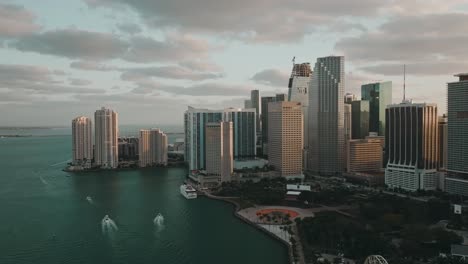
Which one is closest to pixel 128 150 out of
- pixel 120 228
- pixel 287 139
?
pixel 287 139

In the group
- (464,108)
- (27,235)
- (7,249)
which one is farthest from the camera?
(464,108)

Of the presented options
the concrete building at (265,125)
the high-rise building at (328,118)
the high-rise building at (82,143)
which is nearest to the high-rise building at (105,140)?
the high-rise building at (82,143)

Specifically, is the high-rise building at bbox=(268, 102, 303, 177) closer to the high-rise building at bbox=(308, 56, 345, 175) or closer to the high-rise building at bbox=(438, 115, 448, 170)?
the high-rise building at bbox=(308, 56, 345, 175)

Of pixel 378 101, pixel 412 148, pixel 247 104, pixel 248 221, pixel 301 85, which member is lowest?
pixel 248 221

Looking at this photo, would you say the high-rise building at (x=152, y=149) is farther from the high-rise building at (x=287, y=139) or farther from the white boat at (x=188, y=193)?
the white boat at (x=188, y=193)

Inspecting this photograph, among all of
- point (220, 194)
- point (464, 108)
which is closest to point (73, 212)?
point (220, 194)

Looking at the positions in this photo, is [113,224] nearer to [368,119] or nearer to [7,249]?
[7,249]

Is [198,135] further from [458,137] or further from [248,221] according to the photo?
[458,137]
